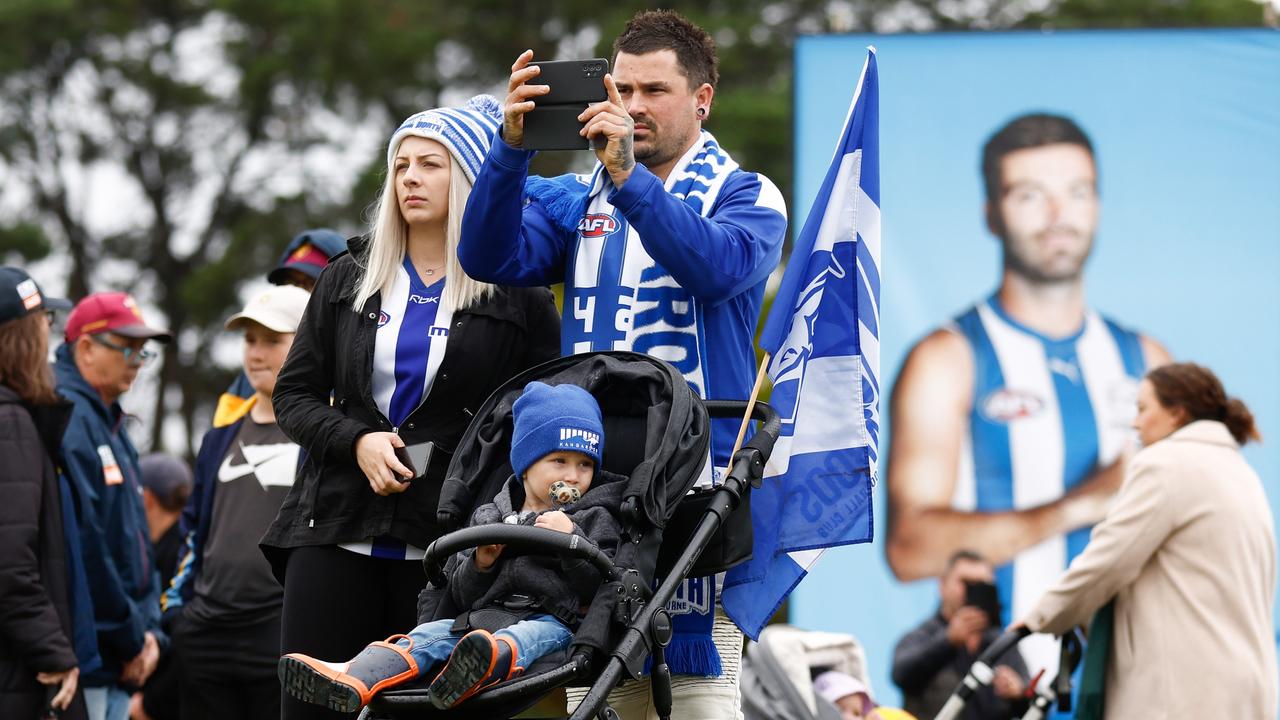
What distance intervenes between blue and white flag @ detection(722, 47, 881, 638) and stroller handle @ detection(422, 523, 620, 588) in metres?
0.72

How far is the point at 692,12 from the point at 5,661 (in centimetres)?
1487

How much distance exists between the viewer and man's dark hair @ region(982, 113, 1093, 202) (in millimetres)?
9430

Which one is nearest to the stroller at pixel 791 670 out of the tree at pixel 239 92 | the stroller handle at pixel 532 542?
the stroller handle at pixel 532 542

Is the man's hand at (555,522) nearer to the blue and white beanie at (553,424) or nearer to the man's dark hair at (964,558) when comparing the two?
the blue and white beanie at (553,424)

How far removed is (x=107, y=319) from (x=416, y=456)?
2.33m

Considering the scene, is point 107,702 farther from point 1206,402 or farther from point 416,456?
point 1206,402

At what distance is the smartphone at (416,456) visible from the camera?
3863mm

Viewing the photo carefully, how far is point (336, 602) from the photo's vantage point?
3.88 meters

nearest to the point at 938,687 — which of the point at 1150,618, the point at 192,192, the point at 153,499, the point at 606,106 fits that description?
the point at 1150,618

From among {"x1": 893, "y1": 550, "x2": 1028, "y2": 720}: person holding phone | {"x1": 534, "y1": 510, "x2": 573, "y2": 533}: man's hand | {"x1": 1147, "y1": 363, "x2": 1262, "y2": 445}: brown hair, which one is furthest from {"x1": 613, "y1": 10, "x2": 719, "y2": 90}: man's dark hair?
{"x1": 893, "y1": 550, "x2": 1028, "y2": 720}: person holding phone

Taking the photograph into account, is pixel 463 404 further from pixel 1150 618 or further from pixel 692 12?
pixel 692 12

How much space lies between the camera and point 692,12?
61.0ft

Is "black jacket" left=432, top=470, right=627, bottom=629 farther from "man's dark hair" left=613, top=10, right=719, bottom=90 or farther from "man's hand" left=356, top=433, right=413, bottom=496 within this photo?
"man's dark hair" left=613, top=10, right=719, bottom=90

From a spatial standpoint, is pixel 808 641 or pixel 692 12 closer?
pixel 808 641
